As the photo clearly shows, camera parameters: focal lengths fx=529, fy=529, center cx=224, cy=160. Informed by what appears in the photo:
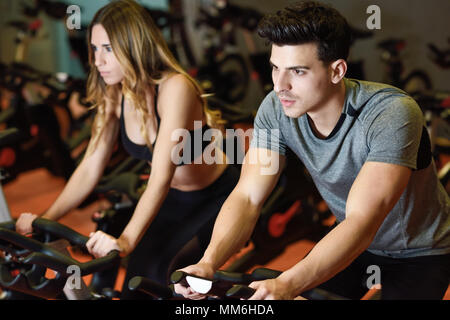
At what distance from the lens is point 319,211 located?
2.82m

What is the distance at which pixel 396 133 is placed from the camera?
4.03 ft

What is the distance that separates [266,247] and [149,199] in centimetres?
107

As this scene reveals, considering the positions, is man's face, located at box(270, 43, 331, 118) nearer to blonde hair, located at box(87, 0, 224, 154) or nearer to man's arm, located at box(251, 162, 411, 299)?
man's arm, located at box(251, 162, 411, 299)

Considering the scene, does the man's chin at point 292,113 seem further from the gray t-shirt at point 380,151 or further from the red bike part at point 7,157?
the red bike part at point 7,157

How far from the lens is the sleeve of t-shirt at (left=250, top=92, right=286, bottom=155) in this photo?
1492mm

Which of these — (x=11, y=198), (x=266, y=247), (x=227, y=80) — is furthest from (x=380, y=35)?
(x=11, y=198)

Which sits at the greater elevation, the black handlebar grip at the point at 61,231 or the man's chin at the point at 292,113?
the man's chin at the point at 292,113

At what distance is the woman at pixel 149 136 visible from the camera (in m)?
1.76

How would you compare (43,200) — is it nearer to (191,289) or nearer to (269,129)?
(269,129)

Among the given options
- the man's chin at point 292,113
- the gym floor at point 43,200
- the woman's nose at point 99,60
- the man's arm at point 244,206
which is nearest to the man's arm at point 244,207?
the man's arm at point 244,206

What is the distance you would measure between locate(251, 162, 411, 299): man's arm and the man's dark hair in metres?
0.29

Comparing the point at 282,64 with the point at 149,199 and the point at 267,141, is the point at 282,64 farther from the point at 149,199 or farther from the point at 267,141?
the point at 149,199

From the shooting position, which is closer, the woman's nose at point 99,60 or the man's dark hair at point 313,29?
the man's dark hair at point 313,29

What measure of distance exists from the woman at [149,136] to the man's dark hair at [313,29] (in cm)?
60
